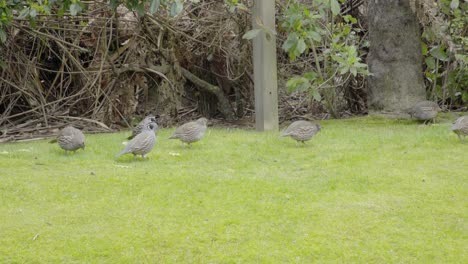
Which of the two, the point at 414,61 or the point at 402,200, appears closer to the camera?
the point at 402,200

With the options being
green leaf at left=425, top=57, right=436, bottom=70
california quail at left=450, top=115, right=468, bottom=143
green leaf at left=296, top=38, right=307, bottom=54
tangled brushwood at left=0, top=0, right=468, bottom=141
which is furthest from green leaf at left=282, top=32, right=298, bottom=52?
green leaf at left=425, top=57, right=436, bottom=70

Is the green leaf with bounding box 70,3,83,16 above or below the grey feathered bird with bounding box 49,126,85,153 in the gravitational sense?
above

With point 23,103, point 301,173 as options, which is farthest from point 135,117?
point 301,173

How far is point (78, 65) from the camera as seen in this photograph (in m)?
12.8

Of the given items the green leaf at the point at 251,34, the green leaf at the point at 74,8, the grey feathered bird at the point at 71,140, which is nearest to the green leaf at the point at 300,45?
the green leaf at the point at 251,34

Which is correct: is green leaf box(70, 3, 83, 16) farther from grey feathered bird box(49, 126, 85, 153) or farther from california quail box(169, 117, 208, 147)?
california quail box(169, 117, 208, 147)

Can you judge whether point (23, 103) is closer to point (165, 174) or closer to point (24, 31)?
point (24, 31)

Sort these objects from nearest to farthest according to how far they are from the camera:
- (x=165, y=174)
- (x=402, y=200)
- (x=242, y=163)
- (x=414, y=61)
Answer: (x=402, y=200) → (x=165, y=174) → (x=242, y=163) → (x=414, y=61)

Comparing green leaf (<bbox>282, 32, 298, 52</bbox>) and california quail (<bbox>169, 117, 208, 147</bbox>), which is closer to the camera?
california quail (<bbox>169, 117, 208, 147</bbox>)

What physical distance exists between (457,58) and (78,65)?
6.59m

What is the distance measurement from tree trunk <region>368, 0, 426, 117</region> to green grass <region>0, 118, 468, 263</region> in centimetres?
237

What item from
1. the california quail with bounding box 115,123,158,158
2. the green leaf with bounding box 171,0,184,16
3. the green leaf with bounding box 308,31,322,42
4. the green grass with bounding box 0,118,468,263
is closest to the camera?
the green grass with bounding box 0,118,468,263

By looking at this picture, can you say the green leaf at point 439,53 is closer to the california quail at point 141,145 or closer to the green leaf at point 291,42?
the green leaf at point 291,42

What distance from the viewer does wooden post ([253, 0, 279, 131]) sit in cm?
1053
